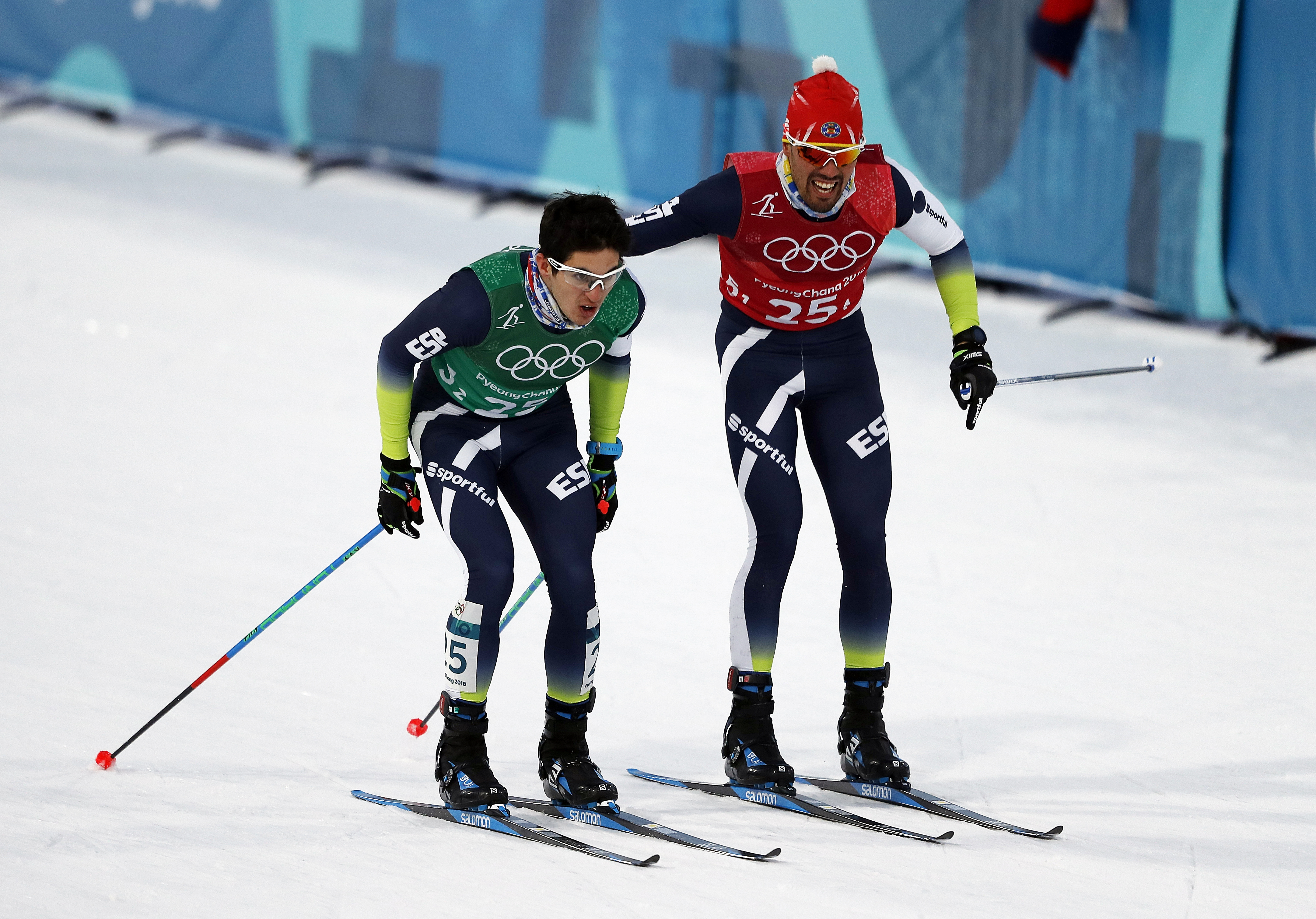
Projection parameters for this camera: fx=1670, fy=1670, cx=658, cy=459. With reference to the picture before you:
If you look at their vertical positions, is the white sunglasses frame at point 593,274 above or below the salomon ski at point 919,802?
above

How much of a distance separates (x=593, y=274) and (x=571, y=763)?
1.23 meters

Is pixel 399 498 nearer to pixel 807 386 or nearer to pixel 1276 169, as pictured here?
pixel 807 386

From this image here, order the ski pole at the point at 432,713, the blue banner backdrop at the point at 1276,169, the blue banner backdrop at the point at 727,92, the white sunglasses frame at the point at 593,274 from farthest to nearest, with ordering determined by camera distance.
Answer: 1. the blue banner backdrop at the point at 727,92
2. the blue banner backdrop at the point at 1276,169
3. the ski pole at the point at 432,713
4. the white sunglasses frame at the point at 593,274

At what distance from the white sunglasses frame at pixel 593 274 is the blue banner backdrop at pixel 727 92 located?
5.25 m

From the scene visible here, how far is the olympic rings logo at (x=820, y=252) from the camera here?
168 inches

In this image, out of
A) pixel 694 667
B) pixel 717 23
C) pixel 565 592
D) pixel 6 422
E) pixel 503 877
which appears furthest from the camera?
pixel 717 23

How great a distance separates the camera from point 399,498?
161 inches

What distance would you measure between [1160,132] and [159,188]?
6.54 m

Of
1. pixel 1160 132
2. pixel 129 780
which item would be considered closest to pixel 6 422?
pixel 129 780

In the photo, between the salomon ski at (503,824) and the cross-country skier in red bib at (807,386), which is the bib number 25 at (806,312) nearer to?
the cross-country skier in red bib at (807,386)

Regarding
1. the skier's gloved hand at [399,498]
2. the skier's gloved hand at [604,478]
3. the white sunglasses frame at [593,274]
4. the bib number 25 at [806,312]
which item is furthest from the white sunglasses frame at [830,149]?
the skier's gloved hand at [399,498]

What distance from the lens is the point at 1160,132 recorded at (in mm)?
8438

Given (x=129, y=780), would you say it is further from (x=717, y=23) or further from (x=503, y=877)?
(x=717, y=23)

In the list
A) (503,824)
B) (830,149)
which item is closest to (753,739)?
(503,824)
